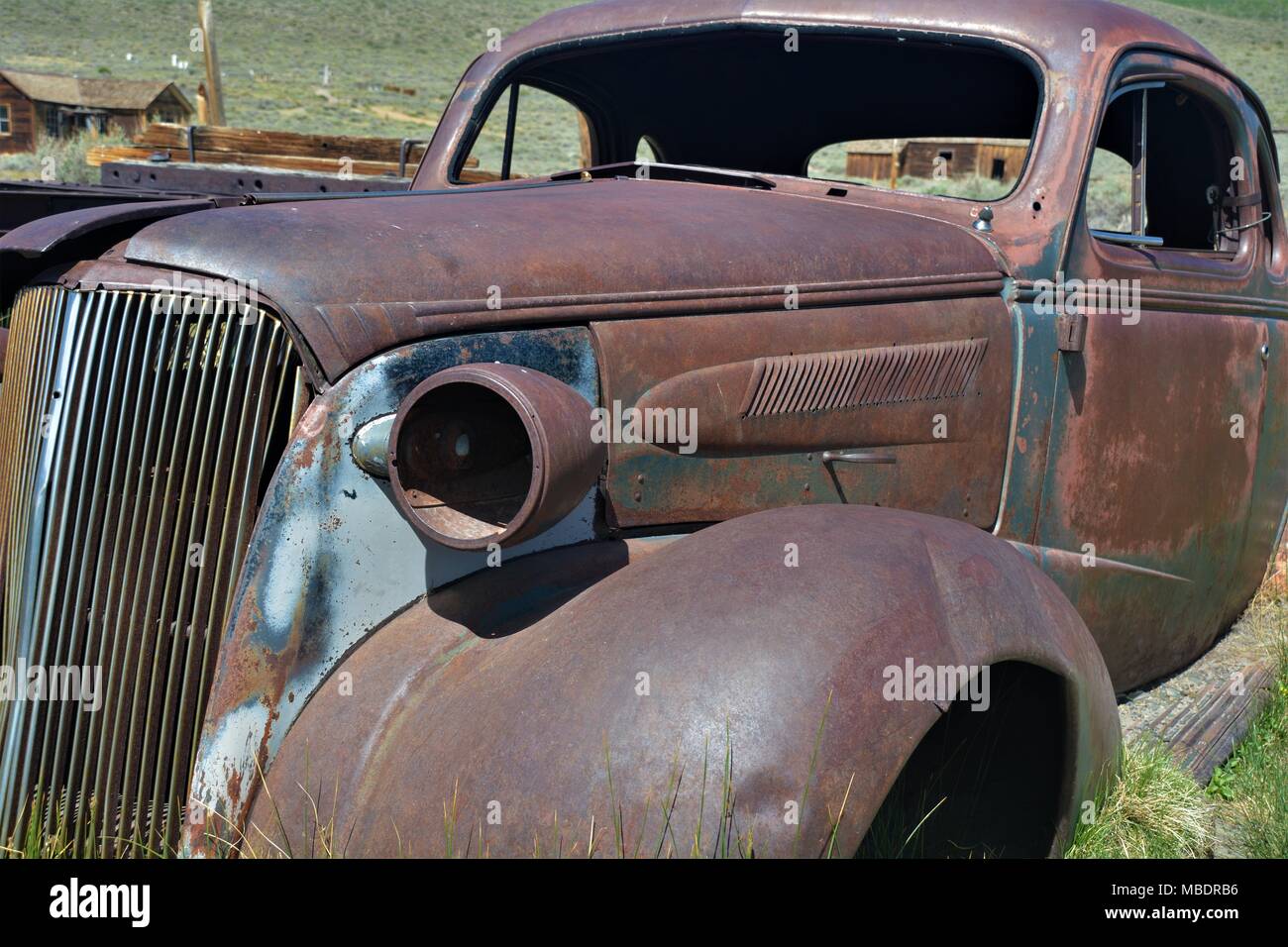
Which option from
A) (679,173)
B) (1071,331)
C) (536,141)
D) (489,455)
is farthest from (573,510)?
(536,141)

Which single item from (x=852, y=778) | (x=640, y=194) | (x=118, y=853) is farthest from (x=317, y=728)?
(x=640, y=194)

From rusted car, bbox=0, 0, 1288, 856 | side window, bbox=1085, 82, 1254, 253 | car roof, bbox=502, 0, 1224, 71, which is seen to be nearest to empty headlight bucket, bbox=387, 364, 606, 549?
rusted car, bbox=0, 0, 1288, 856

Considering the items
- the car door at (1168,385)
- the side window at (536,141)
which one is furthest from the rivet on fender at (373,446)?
the side window at (536,141)

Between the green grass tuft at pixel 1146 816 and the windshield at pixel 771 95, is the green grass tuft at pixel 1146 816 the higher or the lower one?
the lower one

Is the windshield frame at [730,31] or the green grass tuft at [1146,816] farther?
the windshield frame at [730,31]

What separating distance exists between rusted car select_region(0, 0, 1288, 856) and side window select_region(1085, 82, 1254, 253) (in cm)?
50

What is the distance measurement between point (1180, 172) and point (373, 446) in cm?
295

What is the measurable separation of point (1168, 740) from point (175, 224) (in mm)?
2746

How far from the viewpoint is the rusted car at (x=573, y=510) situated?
6.12 ft

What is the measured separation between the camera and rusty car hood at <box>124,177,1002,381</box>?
2.15 metres

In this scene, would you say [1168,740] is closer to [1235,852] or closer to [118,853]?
[1235,852]

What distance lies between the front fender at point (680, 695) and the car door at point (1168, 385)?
1040 millimetres

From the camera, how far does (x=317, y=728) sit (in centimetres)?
204

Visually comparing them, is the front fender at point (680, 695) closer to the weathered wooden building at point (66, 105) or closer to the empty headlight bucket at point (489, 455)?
the empty headlight bucket at point (489, 455)
